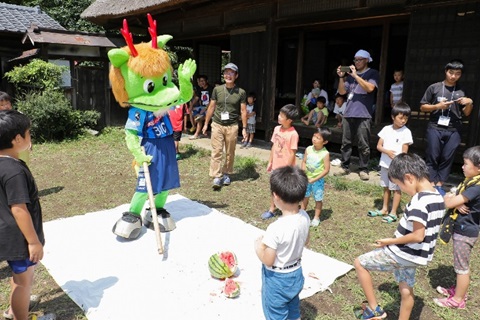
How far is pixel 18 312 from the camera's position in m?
2.34

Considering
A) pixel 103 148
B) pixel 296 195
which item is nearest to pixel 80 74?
pixel 103 148

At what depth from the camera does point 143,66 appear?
3527 millimetres

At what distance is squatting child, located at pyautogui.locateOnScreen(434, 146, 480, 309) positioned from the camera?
2662mm

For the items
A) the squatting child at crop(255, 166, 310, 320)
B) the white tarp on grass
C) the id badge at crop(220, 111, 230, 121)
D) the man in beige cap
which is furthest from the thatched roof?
the squatting child at crop(255, 166, 310, 320)

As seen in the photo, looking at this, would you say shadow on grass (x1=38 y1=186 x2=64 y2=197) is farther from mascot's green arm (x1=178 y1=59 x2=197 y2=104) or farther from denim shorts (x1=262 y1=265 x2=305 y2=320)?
denim shorts (x1=262 y1=265 x2=305 y2=320)

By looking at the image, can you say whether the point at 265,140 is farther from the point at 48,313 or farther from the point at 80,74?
the point at 48,313

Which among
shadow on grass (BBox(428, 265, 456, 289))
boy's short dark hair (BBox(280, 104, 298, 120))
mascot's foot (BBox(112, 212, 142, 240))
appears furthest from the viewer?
boy's short dark hair (BBox(280, 104, 298, 120))

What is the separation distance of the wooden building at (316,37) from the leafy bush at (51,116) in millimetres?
2768

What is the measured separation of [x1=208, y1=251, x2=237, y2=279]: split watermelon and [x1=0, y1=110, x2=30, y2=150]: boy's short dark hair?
66.3 inches

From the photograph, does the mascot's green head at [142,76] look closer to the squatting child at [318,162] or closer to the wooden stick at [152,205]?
the wooden stick at [152,205]

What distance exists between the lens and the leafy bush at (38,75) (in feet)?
29.0

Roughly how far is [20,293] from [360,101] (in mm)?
5255

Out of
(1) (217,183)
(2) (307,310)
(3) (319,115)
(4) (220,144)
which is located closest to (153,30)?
(4) (220,144)

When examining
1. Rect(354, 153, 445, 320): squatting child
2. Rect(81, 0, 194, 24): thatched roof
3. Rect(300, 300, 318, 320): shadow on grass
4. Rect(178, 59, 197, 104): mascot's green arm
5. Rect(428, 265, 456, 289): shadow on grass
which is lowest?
Rect(300, 300, 318, 320): shadow on grass
